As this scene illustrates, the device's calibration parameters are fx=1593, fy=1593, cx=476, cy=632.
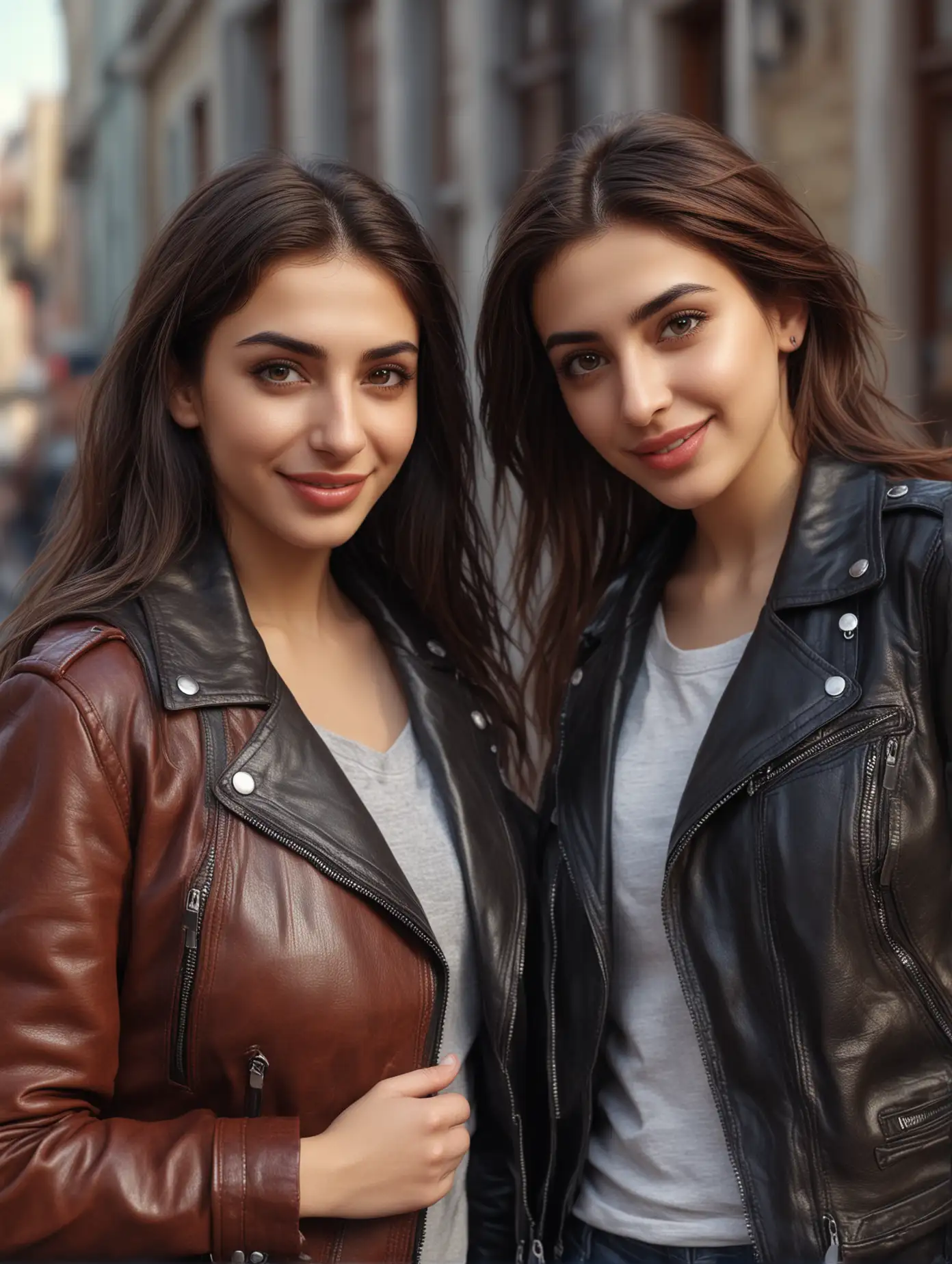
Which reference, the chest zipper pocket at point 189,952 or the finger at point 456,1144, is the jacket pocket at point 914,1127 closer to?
the finger at point 456,1144

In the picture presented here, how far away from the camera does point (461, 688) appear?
107 inches

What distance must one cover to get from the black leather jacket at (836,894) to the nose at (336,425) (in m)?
0.65

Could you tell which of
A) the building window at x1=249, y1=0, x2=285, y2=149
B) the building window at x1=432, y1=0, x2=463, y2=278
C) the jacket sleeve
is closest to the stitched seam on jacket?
the jacket sleeve

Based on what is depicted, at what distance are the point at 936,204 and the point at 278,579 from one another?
3979 millimetres

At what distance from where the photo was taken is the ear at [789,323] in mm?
2504

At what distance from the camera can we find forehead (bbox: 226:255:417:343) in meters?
2.27

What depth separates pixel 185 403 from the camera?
7.80 ft

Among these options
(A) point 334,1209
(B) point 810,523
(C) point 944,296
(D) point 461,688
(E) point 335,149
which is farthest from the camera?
(E) point 335,149

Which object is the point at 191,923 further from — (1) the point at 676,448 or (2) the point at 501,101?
(2) the point at 501,101

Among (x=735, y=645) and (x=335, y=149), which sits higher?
(x=335, y=149)

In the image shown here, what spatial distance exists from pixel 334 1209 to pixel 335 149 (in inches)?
395

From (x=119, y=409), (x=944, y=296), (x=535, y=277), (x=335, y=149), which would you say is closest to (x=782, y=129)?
(x=944, y=296)

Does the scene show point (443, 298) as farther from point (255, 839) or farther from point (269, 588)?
point (255, 839)

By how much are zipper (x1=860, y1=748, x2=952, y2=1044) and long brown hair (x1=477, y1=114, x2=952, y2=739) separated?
1.72 feet
